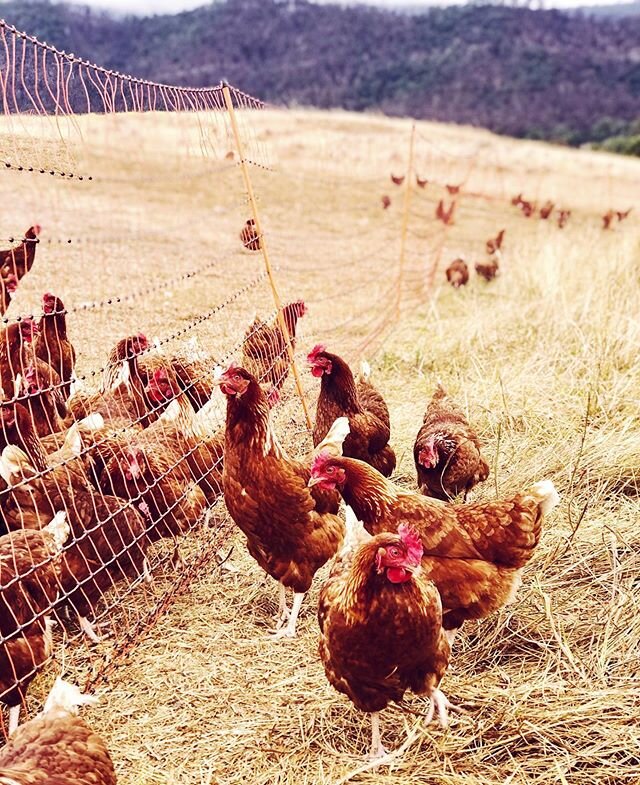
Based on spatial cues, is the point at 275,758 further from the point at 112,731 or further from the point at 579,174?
the point at 579,174

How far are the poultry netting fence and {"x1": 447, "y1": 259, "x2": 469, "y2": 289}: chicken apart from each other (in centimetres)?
45

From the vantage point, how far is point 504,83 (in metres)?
56.4

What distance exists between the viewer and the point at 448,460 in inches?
149

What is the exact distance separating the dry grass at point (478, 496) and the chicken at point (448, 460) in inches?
5.7

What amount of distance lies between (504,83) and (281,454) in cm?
6146

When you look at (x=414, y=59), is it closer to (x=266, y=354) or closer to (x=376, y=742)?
(x=266, y=354)

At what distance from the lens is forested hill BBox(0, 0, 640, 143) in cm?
4859

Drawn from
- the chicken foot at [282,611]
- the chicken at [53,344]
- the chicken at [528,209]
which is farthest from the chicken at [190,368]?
the chicken at [528,209]

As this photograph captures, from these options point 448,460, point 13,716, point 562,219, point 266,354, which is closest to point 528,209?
point 562,219

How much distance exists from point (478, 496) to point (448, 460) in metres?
0.42

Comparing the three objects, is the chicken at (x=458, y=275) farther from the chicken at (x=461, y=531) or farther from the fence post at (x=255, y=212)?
the chicken at (x=461, y=531)

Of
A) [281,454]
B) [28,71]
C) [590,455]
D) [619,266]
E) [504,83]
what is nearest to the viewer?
[28,71]

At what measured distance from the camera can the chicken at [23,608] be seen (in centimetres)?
245

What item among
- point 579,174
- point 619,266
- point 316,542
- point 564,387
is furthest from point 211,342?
point 579,174
